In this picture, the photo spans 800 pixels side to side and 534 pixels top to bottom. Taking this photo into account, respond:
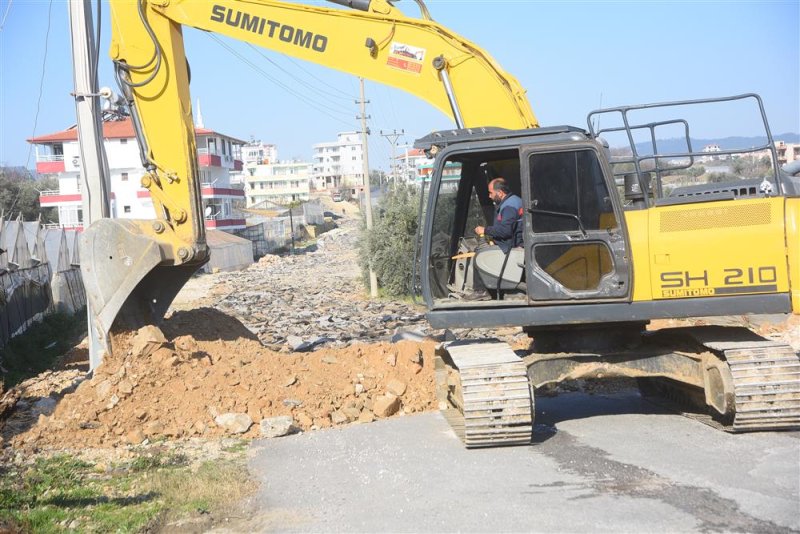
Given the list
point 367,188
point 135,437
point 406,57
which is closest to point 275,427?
point 135,437

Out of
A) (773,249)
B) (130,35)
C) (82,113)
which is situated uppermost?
(130,35)

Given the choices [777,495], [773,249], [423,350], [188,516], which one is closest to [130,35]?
[423,350]

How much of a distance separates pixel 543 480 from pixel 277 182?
151 meters

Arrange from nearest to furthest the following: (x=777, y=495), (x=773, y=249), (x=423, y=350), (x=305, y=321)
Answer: (x=777, y=495) < (x=773, y=249) < (x=423, y=350) < (x=305, y=321)

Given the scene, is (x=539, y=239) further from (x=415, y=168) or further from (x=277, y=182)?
(x=277, y=182)

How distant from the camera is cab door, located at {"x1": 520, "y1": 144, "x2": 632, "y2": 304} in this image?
24.9 ft

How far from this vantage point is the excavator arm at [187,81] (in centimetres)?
873

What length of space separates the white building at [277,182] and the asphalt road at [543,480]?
138739 mm

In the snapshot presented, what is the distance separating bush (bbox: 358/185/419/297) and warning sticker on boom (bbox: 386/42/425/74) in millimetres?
19675

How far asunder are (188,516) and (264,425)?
253 cm

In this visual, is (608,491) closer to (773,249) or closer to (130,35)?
(773,249)

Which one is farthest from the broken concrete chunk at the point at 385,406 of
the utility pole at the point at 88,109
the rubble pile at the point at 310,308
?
the rubble pile at the point at 310,308

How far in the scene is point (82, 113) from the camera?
10898mm

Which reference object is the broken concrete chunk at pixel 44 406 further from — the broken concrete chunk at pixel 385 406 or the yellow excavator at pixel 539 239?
the broken concrete chunk at pixel 385 406
